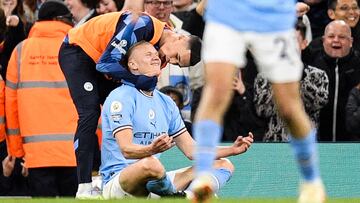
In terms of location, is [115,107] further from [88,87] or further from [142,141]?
[88,87]

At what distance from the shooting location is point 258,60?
7523mm

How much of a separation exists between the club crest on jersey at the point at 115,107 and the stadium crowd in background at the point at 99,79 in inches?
30.3

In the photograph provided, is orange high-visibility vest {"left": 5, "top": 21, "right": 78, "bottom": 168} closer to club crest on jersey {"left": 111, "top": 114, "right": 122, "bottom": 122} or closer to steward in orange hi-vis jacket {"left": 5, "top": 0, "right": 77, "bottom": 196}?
steward in orange hi-vis jacket {"left": 5, "top": 0, "right": 77, "bottom": 196}

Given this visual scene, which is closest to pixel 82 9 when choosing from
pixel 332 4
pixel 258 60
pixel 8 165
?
pixel 8 165

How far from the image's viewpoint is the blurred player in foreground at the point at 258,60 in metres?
7.23

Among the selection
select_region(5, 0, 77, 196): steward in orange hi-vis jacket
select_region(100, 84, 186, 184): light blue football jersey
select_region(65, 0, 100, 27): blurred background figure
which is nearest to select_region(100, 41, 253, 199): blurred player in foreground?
select_region(100, 84, 186, 184): light blue football jersey

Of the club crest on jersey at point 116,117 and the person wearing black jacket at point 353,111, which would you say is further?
the person wearing black jacket at point 353,111

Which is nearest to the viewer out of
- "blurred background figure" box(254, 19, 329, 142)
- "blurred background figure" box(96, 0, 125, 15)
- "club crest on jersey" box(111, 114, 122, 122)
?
"club crest on jersey" box(111, 114, 122, 122)

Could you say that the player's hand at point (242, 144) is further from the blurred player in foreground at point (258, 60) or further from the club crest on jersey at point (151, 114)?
the blurred player in foreground at point (258, 60)

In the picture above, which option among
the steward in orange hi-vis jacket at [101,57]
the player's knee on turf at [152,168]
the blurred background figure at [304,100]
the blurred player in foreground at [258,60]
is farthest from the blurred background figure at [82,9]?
the blurred player in foreground at [258,60]

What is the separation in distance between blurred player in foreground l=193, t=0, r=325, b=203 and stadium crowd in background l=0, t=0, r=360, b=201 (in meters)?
3.54

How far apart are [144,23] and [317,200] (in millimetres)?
3624

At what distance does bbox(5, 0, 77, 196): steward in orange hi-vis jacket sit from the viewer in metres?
13.2

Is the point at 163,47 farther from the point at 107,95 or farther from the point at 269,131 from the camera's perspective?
the point at 269,131
